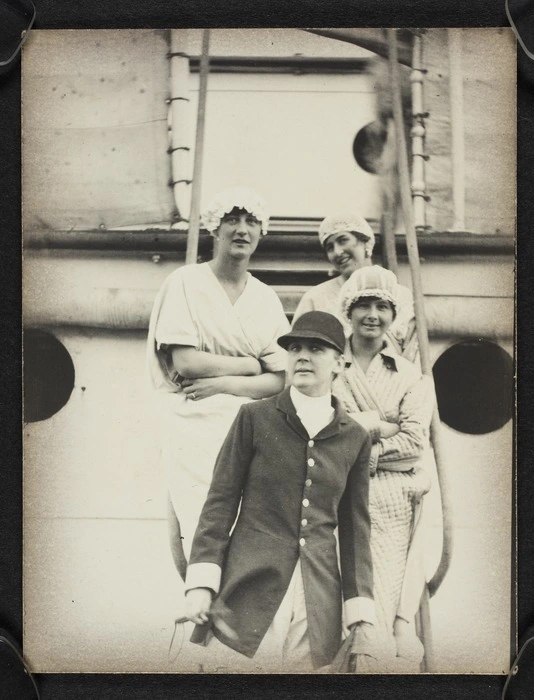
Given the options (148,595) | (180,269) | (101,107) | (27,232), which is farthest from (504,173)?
(148,595)

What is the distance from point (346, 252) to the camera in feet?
3.66

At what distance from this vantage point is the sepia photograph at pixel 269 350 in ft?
3.63

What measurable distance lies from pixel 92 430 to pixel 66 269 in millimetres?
253

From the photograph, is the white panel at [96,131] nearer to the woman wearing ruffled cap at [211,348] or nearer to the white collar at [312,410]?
the woman wearing ruffled cap at [211,348]

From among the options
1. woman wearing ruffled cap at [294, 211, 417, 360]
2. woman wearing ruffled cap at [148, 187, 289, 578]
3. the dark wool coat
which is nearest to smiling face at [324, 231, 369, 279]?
woman wearing ruffled cap at [294, 211, 417, 360]

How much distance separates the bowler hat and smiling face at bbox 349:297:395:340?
0.03 meters

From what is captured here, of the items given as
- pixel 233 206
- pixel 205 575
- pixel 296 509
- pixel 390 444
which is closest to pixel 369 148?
pixel 233 206

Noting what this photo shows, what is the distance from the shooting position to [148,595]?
1.13 metres

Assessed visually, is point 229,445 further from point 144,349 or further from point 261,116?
point 261,116

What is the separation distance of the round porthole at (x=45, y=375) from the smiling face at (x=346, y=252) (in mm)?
437

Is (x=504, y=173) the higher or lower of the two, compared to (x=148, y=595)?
higher

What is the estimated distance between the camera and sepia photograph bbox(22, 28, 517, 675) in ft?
3.63

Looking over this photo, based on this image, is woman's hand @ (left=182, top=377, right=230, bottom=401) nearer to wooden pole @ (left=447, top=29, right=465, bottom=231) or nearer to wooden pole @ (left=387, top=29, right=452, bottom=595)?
wooden pole @ (left=387, top=29, right=452, bottom=595)

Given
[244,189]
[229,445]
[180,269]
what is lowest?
[229,445]
